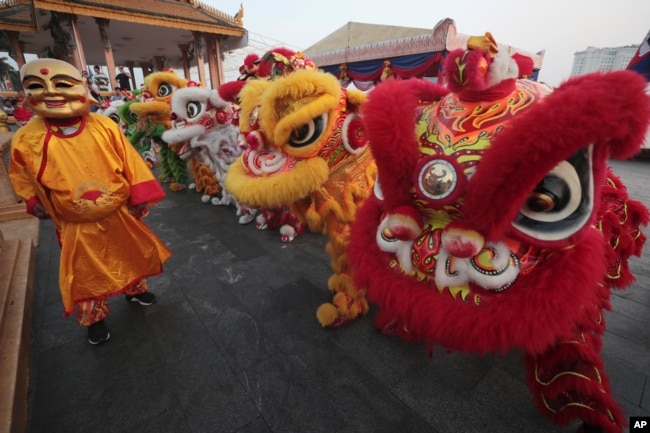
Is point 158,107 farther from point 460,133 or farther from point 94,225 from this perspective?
point 460,133

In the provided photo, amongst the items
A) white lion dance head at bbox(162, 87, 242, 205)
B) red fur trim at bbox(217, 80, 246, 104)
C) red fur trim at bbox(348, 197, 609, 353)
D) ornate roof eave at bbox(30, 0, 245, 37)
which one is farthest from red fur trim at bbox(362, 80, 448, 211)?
ornate roof eave at bbox(30, 0, 245, 37)

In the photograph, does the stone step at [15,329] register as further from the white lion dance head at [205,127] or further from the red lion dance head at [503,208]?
the white lion dance head at [205,127]

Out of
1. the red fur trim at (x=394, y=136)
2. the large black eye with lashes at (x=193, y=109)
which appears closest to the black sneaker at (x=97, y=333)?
the red fur trim at (x=394, y=136)

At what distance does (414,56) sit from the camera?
643 cm

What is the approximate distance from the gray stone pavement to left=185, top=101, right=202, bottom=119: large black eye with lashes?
2.31 metres

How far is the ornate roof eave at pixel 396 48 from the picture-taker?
5754 millimetres

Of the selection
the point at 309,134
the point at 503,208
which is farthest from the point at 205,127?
the point at 503,208

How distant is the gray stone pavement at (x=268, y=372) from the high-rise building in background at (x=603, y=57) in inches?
442

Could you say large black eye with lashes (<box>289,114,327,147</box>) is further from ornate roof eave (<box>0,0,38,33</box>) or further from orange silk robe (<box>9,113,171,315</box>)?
ornate roof eave (<box>0,0,38,33</box>)

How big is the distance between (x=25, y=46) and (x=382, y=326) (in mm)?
18519

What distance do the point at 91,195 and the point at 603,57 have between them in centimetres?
1671

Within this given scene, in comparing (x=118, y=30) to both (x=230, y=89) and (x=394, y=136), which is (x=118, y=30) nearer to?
(x=230, y=89)

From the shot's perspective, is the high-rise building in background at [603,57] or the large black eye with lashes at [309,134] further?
the high-rise building in background at [603,57]

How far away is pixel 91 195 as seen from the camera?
5.16ft
